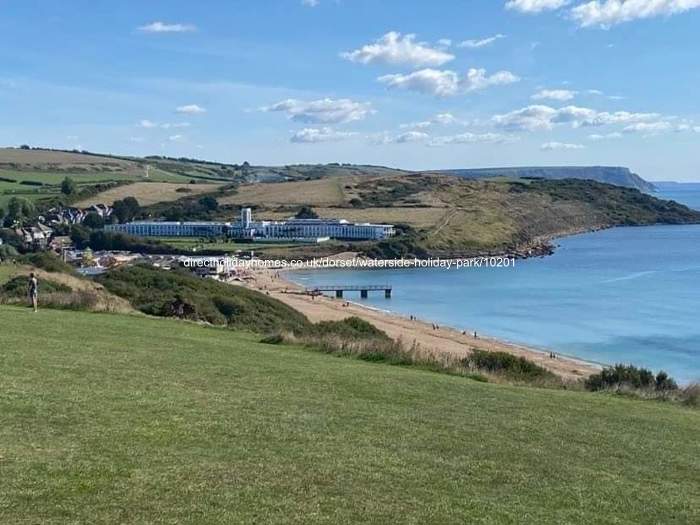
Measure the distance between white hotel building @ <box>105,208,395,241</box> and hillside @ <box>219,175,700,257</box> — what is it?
725cm

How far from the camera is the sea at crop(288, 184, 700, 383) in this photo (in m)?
47.6

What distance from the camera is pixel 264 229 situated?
403 feet

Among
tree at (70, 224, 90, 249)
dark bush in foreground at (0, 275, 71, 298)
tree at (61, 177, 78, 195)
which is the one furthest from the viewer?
tree at (61, 177, 78, 195)

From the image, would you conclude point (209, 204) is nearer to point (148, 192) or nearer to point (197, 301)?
point (148, 192)

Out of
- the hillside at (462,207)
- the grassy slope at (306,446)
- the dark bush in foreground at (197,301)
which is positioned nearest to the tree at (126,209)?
the hillside at (462,207)

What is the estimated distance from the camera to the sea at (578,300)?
4756 cm

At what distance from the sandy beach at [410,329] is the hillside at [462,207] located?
3788cm

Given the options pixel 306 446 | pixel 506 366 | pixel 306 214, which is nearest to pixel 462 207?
pixel 306 214

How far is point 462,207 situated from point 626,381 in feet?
406

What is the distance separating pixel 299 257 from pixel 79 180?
7640 cm

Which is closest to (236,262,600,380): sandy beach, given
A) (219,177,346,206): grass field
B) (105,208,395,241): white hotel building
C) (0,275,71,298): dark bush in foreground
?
(0,275,71,298): dark bush in foreground

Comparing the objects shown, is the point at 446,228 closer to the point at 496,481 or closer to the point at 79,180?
the point at 79,180

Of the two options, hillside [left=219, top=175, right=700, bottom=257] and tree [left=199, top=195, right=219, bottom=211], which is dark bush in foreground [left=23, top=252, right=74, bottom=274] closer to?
hillside [left=219, top=175, right=700, bottom=257]

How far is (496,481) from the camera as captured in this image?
8227 mm
